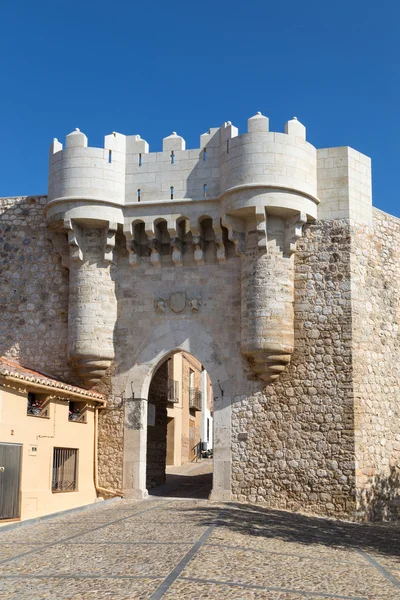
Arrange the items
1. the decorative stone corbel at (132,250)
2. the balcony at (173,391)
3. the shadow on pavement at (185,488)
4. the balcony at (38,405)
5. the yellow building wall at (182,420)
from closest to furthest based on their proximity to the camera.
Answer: the balcony at (38,405)
the decorative stone corbel at (132,250)
the shadow on pavement at (185,488)
the balcony at (173,391)
the yellow building wall at (182,420)

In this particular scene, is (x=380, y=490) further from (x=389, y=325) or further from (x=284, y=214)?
(x=284, y=214)

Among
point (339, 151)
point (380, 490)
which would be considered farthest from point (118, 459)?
point (339, 151)

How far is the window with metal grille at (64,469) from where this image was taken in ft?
45.9

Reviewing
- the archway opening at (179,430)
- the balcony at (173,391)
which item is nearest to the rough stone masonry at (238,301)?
the archway opening at (179,430)

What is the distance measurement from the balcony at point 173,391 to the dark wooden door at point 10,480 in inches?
527

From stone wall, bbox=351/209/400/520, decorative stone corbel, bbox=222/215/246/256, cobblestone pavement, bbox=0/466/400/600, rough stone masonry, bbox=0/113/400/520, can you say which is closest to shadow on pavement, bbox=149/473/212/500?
rough stone masonry, bbox=0/113/400/520

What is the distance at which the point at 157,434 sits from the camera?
686 inches

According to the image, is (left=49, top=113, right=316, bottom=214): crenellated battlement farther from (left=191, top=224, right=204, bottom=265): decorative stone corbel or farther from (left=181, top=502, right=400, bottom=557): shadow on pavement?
(left=181, top=502, right=400, bottom=557): shadow on pavement

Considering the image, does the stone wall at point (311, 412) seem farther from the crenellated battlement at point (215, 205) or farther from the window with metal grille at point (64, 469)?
the window with metal grille at point (64, 469)

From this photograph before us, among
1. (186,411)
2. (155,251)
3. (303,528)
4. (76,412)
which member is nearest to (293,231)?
(155,251)

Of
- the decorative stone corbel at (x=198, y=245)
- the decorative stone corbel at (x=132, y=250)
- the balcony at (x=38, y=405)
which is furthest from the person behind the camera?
the decorative stone corbel at (x=132, y=250)

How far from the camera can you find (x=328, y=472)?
1400cm

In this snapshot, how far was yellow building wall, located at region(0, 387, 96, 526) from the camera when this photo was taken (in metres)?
12.5

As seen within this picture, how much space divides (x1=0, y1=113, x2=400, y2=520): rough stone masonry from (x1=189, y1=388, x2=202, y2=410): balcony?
1360 cm
